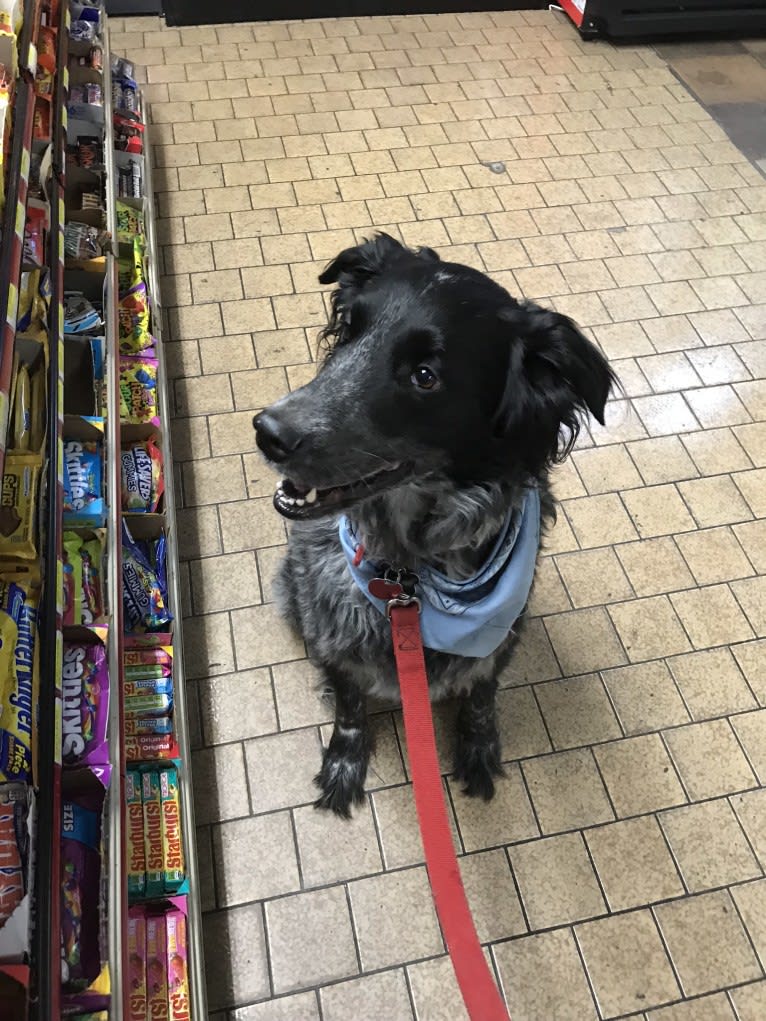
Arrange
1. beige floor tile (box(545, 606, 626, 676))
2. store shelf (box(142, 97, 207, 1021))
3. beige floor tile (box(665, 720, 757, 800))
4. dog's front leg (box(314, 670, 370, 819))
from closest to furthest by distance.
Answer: store shelf (box(142, 97, 207, 1021)), dog's front leg (box(314, 670, 370, 819)), beige floor tile (box(665, 720, 757, 800)), beige floor tile (box(545, 606, 626, 676))

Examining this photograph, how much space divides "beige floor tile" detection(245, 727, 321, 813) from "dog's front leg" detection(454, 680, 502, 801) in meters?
0.39

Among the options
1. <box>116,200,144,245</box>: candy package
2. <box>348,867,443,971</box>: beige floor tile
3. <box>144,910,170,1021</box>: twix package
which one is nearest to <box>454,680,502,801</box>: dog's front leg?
<box>348,867,443,971</box>: beige floor tile

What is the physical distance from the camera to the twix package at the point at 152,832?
66.9 inches

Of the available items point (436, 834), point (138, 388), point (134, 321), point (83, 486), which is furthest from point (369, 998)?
point (134, 321)

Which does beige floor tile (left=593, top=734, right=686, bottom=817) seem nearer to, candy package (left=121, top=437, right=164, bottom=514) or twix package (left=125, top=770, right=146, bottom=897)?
twix package (left=125, top=770, right=146, bottom=897)

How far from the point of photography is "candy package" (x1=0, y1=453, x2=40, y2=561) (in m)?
1.48

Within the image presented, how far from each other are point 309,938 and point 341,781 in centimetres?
36

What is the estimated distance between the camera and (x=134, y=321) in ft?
8.49

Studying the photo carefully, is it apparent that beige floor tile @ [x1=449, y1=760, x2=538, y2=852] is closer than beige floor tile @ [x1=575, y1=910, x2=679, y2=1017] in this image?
No

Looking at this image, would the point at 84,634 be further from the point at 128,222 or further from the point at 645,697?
the point at 128,222

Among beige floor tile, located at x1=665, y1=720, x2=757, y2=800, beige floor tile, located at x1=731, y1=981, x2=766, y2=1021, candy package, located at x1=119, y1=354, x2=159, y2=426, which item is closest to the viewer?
beige floor tile, located at x1=731, y1=981, x2=766, y2=1021

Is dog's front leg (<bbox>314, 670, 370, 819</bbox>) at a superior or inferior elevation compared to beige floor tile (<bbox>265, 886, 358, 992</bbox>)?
superior

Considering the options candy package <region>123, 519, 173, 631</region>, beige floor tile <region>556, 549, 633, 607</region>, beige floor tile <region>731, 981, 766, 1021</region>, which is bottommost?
beige floor tile <region>731, 981, 766, 1021</region>

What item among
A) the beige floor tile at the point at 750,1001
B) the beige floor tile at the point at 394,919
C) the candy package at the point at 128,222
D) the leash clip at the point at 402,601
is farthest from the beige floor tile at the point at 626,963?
the candy package at the point at 128,222
